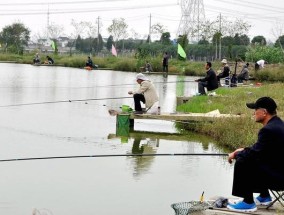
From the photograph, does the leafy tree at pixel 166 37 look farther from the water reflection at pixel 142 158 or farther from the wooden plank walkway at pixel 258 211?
the wooden plank walkway at pixel 258 211

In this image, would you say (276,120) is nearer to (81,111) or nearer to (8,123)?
(8,123)

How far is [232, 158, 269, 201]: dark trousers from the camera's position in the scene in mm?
6012

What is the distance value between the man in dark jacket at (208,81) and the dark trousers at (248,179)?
11244 millimetres

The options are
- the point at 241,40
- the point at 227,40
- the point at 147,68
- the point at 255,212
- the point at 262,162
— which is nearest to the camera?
the point at 262,162

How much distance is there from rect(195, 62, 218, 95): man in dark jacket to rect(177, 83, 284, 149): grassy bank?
461mm

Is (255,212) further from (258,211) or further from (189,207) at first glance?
(189,207)

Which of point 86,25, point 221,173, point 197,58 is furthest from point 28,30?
point 221,173

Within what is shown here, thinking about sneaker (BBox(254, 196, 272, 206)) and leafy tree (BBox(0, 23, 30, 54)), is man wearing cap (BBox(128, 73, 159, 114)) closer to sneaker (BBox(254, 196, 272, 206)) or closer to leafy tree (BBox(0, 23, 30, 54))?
sneaker (BBox(254, 196, 272, 206))

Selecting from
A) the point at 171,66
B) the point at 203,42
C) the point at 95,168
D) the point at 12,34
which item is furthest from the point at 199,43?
the point at 95,168

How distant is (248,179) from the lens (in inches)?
239

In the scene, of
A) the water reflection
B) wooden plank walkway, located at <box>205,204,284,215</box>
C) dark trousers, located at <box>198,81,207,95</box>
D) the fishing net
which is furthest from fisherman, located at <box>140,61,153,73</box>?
wooden plank walkway, located at <box>205,204,284,215</box>

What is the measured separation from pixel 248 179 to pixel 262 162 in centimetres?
23

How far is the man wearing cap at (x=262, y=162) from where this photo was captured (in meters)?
5.93

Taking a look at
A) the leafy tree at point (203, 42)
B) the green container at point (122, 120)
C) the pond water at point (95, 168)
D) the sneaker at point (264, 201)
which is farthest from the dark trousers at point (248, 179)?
the leafy tree at point (203, 42)
